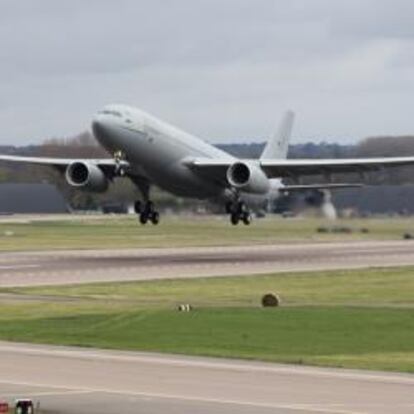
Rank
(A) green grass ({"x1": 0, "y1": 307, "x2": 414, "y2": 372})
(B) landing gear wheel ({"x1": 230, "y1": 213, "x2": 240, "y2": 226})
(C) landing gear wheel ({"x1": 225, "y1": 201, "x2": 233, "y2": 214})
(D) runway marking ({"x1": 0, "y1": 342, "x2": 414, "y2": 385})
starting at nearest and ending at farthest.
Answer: (D) runway marking ({"x1": 0, "y1": 342, "x2": 414, "y2": 385}) → (A) green grass ({"x1": 0, "y1": 307, "x2": 414, "y2": 372}) → (B) landing gear wheel ({"x1": 230, "y1": 213, "x2": 240, "y2": 226}) → (C) landing gear wheel ({"x1": 225, "y1": 201, "x2": 233, "y2": 214})

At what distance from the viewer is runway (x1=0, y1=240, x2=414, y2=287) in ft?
181

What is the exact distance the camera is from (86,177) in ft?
234

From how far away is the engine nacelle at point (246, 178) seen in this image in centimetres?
6994

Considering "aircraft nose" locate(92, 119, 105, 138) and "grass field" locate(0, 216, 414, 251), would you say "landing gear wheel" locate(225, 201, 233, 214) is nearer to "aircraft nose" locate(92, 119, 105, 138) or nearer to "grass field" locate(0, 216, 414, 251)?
"aircraft nose" locate(92, 119, 105, 138)

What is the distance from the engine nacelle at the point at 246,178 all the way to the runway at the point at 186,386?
1650 inches

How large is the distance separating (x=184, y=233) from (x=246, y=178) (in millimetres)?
33425

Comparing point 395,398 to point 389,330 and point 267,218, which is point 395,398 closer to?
point 389,330

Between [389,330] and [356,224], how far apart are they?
66.8m

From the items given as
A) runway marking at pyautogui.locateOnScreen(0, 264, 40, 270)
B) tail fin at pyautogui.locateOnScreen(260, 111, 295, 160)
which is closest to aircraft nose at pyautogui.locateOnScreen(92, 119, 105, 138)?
runway marking at pyautogui.locateOnScreen(0, 264, 40, 270)

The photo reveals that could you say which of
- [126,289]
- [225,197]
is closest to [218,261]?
[225,197]

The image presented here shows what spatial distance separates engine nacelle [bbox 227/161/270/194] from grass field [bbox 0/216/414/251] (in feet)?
42.8

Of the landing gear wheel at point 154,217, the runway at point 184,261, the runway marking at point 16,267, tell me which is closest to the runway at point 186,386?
the runway at point 184,261

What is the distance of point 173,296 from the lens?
45.4m

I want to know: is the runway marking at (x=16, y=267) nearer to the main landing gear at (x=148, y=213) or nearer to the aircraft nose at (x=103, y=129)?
the aircraft nose at (x=103, y=129)
